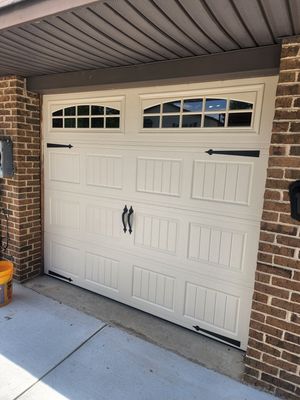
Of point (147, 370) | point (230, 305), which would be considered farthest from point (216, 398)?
point (230, 305)

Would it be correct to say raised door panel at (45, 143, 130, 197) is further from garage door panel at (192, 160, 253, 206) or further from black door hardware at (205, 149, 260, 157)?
black door hardware at (205, 149, 260, 157)

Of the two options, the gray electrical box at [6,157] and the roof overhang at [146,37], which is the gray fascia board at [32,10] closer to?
the roof overhang at [146,37]

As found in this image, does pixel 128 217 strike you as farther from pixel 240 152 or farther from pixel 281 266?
pixel 281 266

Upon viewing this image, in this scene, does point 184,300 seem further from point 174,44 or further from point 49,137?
point 49,137

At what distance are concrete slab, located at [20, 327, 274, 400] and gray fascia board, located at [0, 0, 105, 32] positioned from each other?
2326mm

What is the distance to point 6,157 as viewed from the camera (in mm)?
3168

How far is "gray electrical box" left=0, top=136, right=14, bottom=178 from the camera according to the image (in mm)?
3127

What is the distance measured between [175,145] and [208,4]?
117 cm

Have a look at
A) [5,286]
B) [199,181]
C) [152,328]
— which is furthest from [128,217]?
[5,286]

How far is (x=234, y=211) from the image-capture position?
7.64 feet

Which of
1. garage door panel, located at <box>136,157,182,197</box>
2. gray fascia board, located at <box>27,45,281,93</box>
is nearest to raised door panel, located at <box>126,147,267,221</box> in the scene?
garage door panel, located at <box>136,157,182,197</box>

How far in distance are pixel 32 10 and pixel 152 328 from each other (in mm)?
2602

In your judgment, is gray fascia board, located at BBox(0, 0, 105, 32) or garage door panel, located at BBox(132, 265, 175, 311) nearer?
gray fascia board, located at BBox(0, 0, 105, 32)

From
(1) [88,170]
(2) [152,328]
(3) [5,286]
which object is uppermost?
(1) [88,170]
